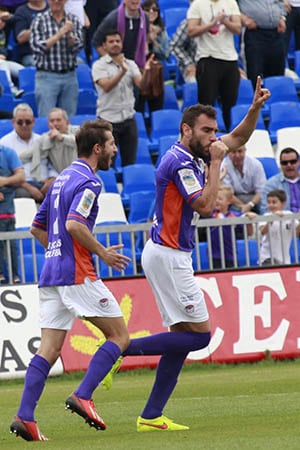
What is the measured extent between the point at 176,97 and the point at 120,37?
Result: 9.01 ft

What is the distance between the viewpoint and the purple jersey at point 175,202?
8875 millimetres

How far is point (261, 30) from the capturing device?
1834cm

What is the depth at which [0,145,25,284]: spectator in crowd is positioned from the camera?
13.9 metres

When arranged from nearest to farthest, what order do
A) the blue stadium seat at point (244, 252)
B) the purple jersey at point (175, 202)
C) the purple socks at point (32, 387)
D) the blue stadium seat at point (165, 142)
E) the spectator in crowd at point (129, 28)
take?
the purple socks at point (32, 387), the purple jersey at point (175, 202), the blue stadium seat at point (244, 252), the spectator in crowd at point (129, 28), the blue stadium seat at point (165, 142)

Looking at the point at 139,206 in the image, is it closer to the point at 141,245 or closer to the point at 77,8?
the point at 141,245

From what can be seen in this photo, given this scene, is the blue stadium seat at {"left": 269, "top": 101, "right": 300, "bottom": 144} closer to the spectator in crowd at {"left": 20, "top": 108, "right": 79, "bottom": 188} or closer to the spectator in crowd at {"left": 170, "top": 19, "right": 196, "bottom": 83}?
the spectator in crowd at {"left": 170, "top": 19, "right": 196, "bottom": 83}

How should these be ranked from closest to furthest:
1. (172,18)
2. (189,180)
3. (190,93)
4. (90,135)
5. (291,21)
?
(90,135), (189,180), (190,93), (291,21), (172,18)

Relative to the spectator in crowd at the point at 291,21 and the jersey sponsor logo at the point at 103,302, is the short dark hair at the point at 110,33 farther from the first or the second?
the jersey sponsor logo at the point at 103,302

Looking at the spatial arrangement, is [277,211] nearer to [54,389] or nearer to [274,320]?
[274,320]

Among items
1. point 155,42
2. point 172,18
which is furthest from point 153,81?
point 172,18

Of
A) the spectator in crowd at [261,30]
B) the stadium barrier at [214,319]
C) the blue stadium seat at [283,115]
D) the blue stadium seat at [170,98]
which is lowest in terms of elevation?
the stadium barrier at [214,319]

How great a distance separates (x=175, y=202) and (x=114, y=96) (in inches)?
316

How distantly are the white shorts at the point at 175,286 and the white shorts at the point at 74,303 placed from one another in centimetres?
50

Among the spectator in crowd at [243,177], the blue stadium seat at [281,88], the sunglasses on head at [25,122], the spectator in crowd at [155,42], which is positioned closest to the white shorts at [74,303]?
the sunglasses on head at [25,122]
